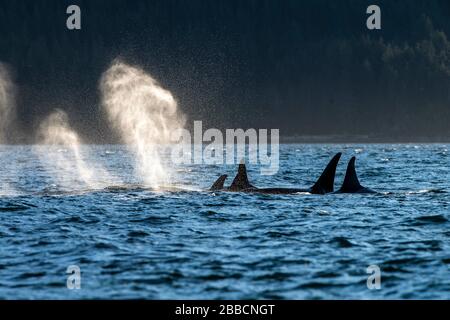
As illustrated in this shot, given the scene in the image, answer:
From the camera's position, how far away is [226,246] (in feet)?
67.4

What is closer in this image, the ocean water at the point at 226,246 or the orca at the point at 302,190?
the ocean water at the point at 226,246

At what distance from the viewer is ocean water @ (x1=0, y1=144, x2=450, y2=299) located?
643 inches

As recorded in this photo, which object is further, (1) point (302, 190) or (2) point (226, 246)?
(1) point (302, 190)

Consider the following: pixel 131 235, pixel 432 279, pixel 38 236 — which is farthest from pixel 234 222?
pixel 432 279

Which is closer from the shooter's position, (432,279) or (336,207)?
(432,279)

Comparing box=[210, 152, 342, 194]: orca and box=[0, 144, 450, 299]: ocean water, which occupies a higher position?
box=[210, 152, 342, 194]: orca

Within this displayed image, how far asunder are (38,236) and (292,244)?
6.42 m

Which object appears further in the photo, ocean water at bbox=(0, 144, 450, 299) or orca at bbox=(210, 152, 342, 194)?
orca at bbox=(210, 152, 342, 194)

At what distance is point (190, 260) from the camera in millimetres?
18781

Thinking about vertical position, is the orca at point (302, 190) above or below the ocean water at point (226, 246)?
above

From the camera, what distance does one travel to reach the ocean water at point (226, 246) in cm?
1633

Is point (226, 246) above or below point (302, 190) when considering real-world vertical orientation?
below
